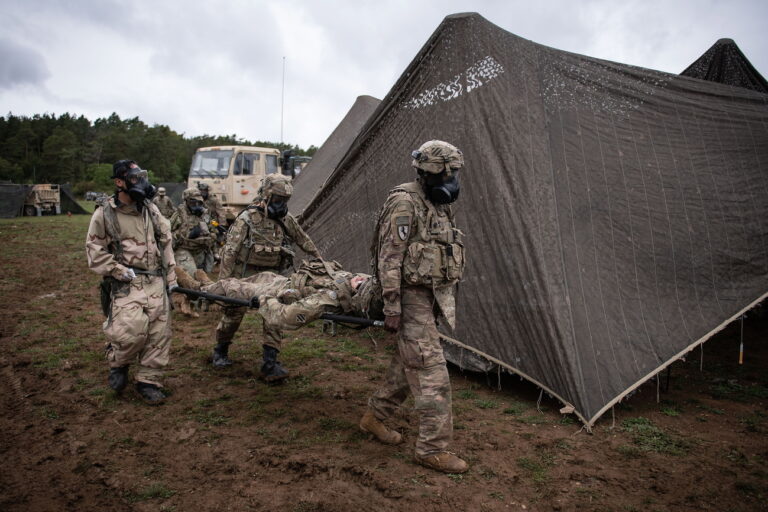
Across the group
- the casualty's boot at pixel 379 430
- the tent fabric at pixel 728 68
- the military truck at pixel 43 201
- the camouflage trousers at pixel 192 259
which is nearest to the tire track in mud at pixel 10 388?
the camouflage trousers at pixel 192 259

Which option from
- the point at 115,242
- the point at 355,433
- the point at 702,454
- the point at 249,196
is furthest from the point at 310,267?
the point at 249,196

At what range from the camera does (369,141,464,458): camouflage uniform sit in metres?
3.53

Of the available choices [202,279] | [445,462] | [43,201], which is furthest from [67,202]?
[445,462]

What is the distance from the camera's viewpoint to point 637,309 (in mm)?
4672

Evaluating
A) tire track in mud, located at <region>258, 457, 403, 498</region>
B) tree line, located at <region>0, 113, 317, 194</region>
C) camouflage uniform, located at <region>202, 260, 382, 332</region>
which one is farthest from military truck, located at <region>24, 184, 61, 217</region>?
tire track in mud, located at <region>258, 457, 403, 498</region>

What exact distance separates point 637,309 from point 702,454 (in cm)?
131

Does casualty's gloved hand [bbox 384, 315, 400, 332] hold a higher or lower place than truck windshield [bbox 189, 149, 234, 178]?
lower

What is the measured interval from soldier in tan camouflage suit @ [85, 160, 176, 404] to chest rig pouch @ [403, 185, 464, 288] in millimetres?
2546

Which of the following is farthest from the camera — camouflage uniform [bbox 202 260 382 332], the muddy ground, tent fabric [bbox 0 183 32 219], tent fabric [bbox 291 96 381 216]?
tent fabric [bbox 0 183 32 219]

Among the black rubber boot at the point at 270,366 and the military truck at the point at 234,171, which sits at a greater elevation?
the military truck at the point at 234,171

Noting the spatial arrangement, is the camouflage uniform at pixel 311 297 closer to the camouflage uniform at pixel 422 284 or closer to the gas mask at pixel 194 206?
the camouflage uniform at pixel 422 284

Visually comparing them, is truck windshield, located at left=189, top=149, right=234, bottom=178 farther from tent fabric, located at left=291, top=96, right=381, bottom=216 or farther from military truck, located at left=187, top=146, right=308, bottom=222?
tent fabric, located at left=291, top=96, right=381, bottom=216

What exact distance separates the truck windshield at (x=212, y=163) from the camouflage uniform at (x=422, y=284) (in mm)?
12083

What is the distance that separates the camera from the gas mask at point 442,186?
362 centimetres
